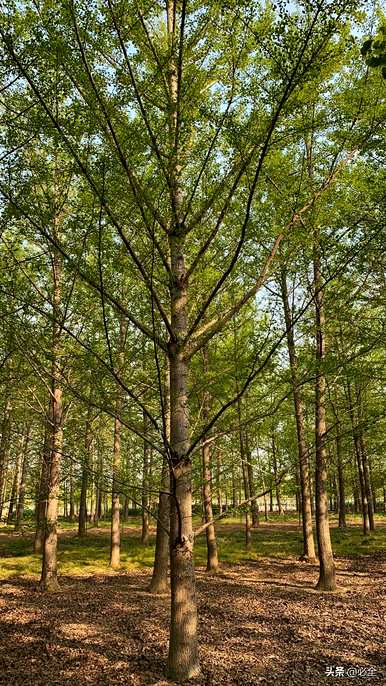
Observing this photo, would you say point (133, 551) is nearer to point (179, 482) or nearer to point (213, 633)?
point (213, 633)

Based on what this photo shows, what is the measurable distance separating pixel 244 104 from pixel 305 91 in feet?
2.82

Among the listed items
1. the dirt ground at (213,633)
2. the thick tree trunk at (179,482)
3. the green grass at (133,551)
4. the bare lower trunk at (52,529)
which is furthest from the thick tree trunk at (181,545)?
the green grass at (133,551)

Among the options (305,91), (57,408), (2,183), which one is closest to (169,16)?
(305,91)

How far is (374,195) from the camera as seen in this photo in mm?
9883

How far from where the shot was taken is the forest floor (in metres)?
5.63

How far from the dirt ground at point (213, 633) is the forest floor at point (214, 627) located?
17 mm

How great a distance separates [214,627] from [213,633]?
405 mm

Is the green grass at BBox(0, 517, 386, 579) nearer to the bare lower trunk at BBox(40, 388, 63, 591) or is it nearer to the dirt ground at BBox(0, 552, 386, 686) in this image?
the bare lower trunk at BBox(40, 388, 63, 591)

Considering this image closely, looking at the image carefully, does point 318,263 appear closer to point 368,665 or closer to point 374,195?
point 374,195

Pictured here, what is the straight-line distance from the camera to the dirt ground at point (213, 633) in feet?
18.4

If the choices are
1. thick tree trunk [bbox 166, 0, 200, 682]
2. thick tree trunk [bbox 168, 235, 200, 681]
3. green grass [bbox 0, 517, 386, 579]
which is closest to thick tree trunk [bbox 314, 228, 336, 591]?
thick tree trunk [bbox 166, 0, 200, 682]

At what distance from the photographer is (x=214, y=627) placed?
25.0 ft

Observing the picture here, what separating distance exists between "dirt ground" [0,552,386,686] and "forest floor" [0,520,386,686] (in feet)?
0.06

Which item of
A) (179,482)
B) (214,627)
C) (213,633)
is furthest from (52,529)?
(179,482)
